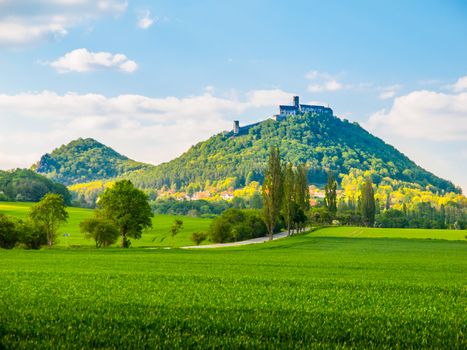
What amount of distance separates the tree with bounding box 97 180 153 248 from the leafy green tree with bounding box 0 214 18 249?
14.2 metres

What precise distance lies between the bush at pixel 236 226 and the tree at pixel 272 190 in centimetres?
1581

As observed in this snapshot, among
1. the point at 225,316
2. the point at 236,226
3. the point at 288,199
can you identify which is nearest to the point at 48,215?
the point at 236,226

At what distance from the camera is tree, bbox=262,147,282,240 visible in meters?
101

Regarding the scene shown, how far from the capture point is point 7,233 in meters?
76.1

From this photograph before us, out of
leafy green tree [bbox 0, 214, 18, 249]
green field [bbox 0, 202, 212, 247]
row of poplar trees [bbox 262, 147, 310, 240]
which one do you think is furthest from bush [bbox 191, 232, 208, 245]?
leafy green tree [bbox 0, 214, 18, 249]

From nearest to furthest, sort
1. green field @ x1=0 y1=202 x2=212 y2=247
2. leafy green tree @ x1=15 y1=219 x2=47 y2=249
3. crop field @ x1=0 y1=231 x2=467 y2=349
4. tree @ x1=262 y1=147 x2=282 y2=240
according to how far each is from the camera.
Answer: crop field @ x1=0 y1=231 x2=467 y2=349, leafy green tree @ x1=15 y1=219 x2=47 y2=249, tree @ x1=262 y1=147 x2=282 y2=240, green field @ x1=0 y1=202 x2=212 y2=247

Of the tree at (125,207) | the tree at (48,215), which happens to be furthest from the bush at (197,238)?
the tree at (48,215)

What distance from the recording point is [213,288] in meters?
23.4

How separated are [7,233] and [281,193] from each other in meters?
52.6

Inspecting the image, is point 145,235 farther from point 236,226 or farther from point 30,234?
point 30,234

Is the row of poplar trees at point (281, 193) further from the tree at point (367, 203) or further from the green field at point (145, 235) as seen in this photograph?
the tree at point (367, 203)

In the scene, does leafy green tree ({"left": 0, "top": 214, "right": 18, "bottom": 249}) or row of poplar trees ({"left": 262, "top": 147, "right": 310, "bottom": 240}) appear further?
row of poplar trees ({"left": 262, "top": 147, "right": 310, "bottom": 240})

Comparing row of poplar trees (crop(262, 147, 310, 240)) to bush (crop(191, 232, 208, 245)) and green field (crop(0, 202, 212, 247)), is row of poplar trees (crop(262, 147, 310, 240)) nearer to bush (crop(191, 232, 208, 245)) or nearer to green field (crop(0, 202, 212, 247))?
bush (crop(191, 232, 208, 245))

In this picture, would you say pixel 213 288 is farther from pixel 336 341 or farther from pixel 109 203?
pixel 109 203
